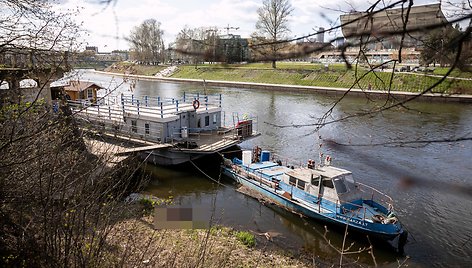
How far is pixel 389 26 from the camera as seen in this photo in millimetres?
2551

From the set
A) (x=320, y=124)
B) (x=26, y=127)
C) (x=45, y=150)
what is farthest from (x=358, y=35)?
(x=26, y=127)

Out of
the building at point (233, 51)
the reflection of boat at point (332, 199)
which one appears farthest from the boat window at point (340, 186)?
the building at point (233, 51)

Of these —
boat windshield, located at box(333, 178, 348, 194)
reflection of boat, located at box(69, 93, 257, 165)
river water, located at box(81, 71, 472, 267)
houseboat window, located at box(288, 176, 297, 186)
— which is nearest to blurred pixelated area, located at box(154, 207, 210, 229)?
river water, located at box(81, 71, 472, 267)

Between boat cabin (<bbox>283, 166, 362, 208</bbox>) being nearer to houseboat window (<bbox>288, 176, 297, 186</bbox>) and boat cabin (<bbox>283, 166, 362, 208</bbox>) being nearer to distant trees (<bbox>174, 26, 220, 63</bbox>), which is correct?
houseboat window (<bbox>288, 176, 297, 186</bbox>)

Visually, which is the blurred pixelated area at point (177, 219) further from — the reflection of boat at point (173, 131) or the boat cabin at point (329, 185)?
the reflection of boat at point (173, 131)

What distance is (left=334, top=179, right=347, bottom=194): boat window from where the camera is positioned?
12461mm

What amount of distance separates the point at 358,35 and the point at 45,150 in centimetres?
499

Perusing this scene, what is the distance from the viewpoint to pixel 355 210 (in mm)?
12273

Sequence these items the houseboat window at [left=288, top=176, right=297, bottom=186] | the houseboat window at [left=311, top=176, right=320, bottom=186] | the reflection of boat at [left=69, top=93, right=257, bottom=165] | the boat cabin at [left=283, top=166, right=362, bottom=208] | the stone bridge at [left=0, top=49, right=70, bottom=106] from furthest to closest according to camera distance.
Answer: the reflection of boat at [left=69, top=93, right=257, bottom=165] → the houseboat window at [left=288, top=176, right=297, bottom=186] → the houseboat window at [left=311, top=176, right=320, bottom=186] → the boat cabin at [left=283, top=166, right=362, bottom=208] → the stone bridge at [left=0, top=49, right=70, bottom=106]

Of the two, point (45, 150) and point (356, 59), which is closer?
point (356, 59)

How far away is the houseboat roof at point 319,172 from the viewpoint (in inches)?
497

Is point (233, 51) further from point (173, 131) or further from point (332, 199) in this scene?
point (173, 131)

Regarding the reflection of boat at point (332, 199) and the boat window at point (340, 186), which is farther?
the boat window at point (340, 186)

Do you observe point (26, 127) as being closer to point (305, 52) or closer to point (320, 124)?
point (320, 124)
